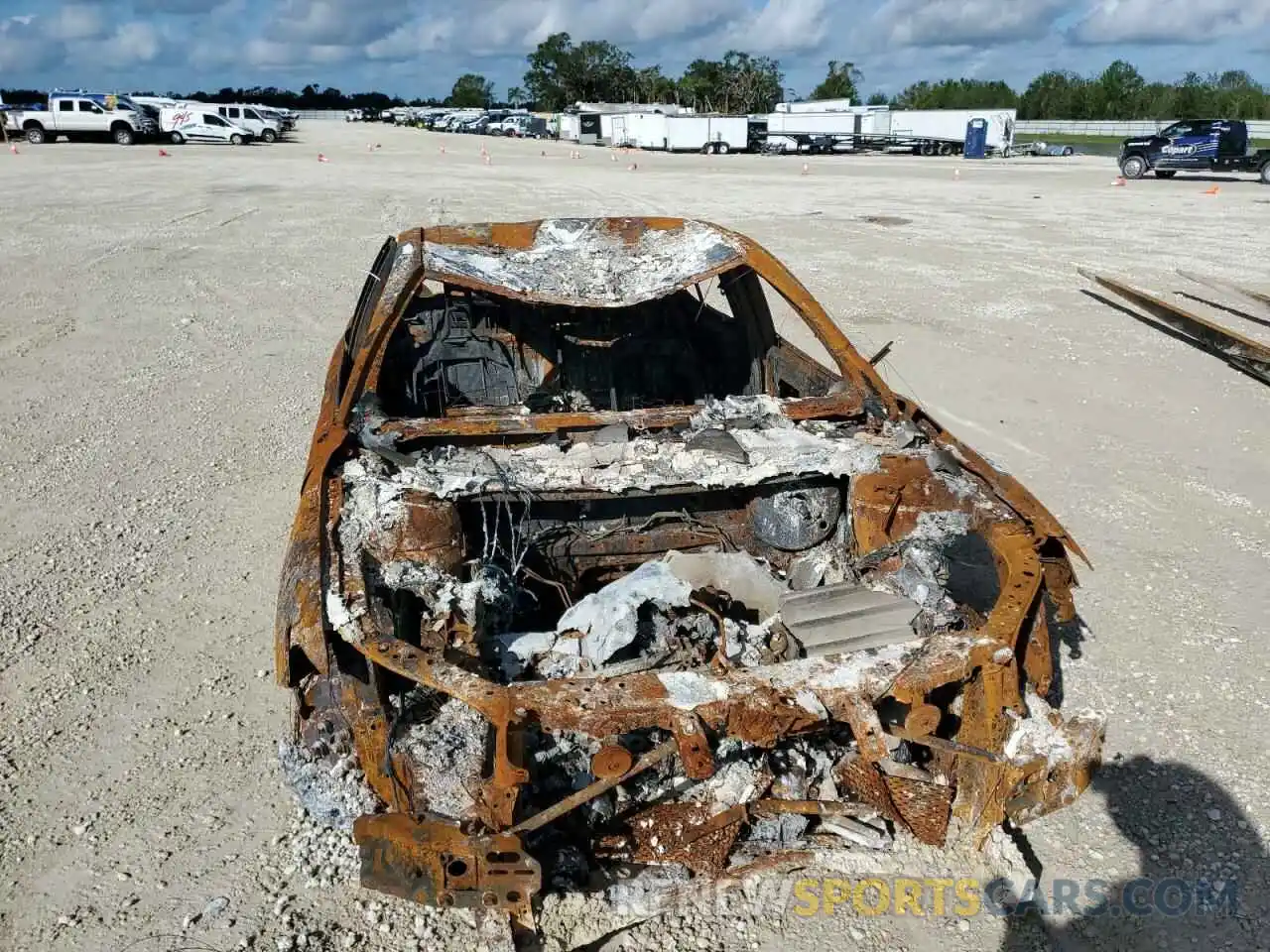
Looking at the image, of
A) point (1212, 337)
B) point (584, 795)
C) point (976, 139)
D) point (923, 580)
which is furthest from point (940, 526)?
point (976, 139)

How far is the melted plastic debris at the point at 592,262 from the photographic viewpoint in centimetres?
395

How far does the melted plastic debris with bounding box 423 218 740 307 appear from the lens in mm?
3951

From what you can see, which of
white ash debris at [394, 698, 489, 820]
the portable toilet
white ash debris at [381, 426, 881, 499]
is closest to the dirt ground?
white ash debris at [394, 698, 489, 820]

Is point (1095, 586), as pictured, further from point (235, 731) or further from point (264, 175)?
point (264, 175)

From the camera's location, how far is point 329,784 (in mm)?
2486

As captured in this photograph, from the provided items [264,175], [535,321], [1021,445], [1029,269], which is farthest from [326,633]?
[264,175]

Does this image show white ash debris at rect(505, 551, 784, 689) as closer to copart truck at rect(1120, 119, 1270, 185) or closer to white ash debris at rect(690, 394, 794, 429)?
white ash debris at rect(690, 394, 794, 429)

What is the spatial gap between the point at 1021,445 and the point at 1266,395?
8.65 ft

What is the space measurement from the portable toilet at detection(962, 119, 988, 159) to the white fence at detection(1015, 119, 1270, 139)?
16.5 meters

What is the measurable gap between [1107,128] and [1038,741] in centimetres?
5660

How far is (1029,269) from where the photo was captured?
11.7 m

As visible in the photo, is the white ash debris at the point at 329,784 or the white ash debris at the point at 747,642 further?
the white ash debris at the point at 747,642

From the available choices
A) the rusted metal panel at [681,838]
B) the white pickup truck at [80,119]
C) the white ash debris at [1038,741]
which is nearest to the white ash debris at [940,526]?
the white ash debris at [1038,741]

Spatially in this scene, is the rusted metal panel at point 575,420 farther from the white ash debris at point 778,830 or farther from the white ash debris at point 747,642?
the white ash debris at point 778,830
